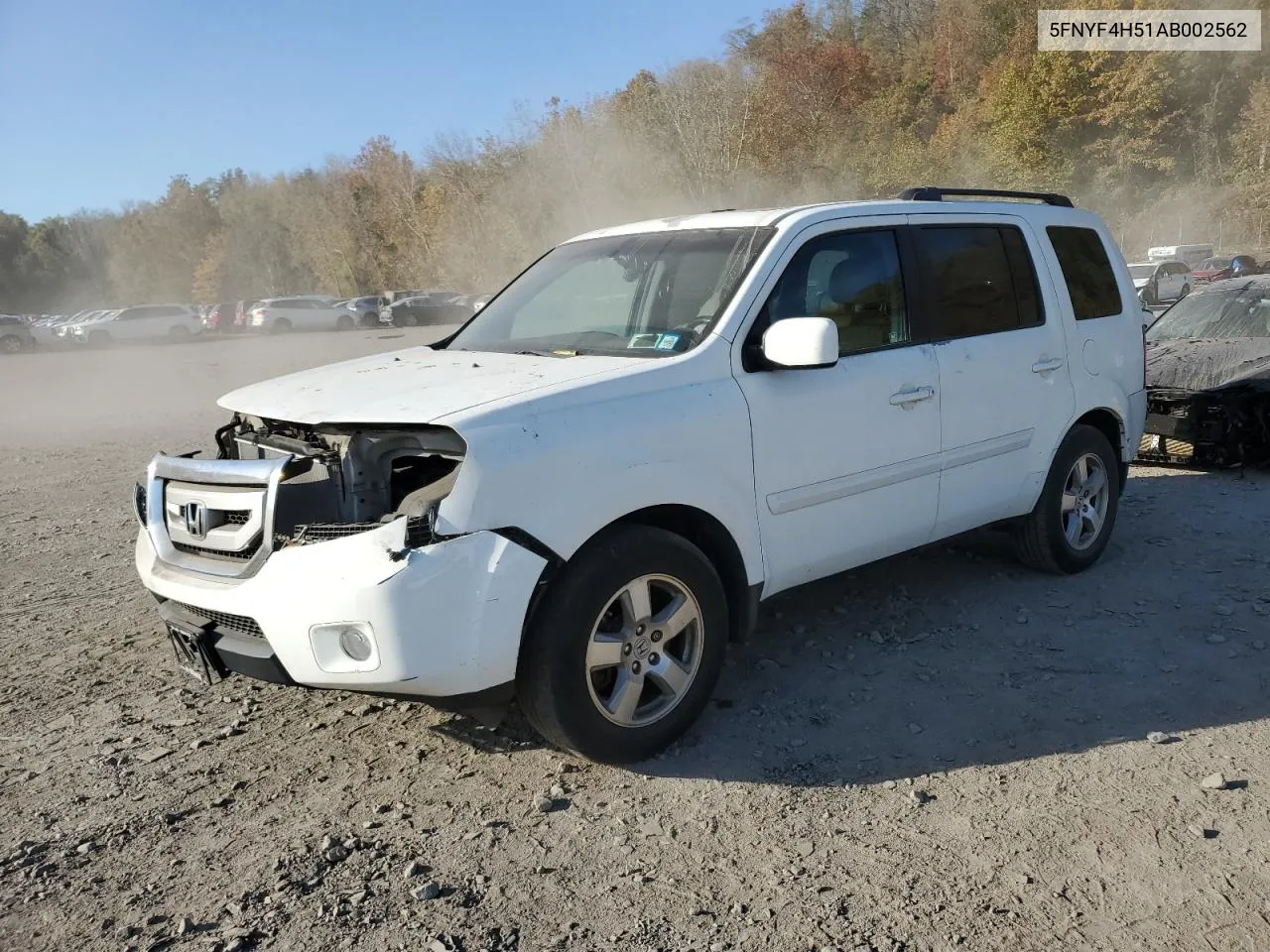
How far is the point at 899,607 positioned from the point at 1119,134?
45.8 metres

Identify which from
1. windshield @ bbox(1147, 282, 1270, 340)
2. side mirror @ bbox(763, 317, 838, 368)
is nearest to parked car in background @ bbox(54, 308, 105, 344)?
windshield @ bbox(1147, 282, 1270, 340)

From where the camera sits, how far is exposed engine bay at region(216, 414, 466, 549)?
10.8 ft

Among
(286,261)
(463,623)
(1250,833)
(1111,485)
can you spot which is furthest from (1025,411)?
(286,261)

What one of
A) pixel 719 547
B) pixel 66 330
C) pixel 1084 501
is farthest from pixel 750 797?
pixel 66 330

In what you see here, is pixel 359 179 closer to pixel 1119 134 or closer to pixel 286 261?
pixel 286 261

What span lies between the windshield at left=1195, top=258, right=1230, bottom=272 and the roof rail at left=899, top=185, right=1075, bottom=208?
28.5 meters

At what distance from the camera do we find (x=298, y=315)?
46406mm

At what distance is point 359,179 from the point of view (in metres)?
73.9

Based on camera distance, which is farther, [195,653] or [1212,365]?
[1212,365]

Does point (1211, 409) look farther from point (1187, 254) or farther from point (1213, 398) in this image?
point (1187, 254)

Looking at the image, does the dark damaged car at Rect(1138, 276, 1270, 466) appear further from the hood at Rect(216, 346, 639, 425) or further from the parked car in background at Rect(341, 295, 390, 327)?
the parked car in background at Rect(341, 295, 390, 327)

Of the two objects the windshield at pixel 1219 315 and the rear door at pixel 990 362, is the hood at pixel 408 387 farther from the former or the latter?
the windshield at pixel 1219 315

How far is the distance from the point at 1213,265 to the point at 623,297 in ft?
106

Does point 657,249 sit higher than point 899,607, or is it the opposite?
point 657,249
